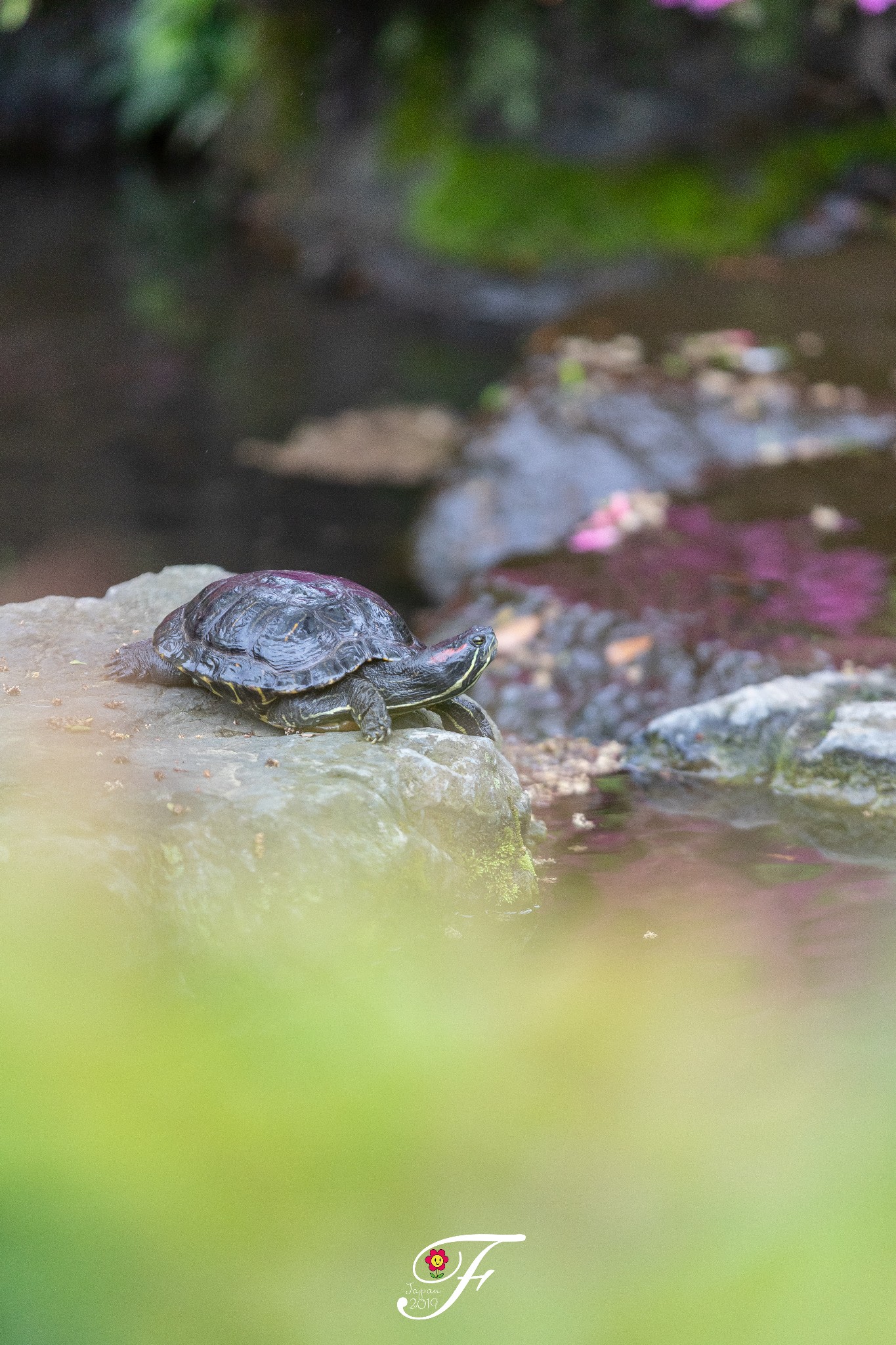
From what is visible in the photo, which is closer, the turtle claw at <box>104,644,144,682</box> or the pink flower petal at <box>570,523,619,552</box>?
the turtle claw at <box>104,644,144,682</box>

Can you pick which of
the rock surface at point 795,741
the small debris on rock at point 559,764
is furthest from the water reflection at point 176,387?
the rock surface at point 795,741

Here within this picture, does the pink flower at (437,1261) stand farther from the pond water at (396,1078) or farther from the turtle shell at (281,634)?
the turtle shell at (281,634)

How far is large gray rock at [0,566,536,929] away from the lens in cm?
173

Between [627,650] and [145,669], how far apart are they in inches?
84.9

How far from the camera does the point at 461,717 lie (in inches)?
115

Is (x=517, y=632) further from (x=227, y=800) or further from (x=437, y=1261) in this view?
(x=437, y=1261)

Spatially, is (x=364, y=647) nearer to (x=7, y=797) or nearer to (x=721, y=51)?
(x=7, y=797)

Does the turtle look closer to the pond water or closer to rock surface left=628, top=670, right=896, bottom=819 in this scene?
the pond water

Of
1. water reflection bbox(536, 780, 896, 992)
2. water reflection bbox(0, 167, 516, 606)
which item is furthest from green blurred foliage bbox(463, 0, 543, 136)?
water reflection bbox(536, 780, 896, 992)

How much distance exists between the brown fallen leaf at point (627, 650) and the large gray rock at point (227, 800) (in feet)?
5.66

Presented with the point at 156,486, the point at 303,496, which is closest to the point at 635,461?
the point at 303,496

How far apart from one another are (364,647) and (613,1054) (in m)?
1.90

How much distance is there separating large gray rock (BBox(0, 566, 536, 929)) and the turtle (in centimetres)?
7

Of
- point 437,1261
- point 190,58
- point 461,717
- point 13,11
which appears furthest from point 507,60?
point 437,1261
